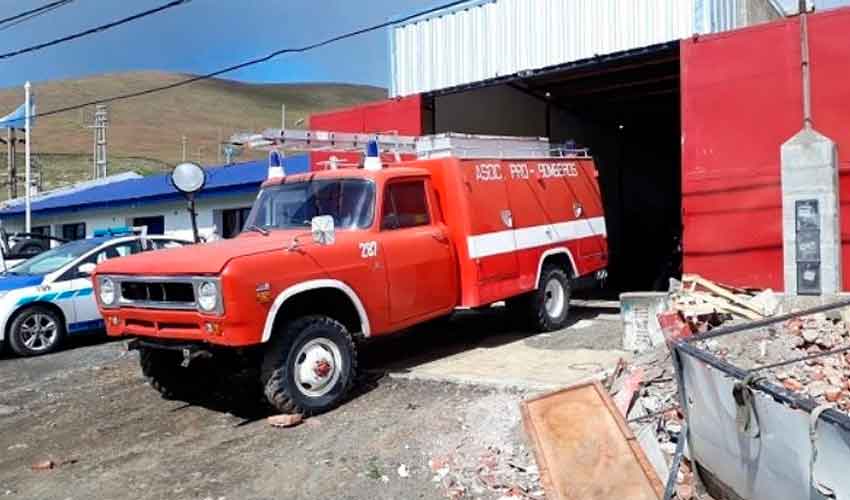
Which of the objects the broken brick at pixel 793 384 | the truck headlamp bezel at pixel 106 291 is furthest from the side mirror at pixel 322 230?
the broken brick at pixel 793 384

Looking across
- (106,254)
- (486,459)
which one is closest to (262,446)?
(486,459)

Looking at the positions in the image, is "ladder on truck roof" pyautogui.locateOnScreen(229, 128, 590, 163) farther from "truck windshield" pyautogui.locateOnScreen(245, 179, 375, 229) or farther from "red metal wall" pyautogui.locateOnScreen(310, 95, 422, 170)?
"red metal wall" pyautogui.locateOnScreen(310, 95, 422, 170)

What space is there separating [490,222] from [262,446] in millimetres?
4002

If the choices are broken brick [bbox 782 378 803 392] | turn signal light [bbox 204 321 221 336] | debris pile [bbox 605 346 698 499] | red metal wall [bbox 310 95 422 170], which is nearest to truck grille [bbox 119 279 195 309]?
turn signal light [bbox 204 321 221 336]

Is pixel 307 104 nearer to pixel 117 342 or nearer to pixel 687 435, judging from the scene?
pixel 117 342

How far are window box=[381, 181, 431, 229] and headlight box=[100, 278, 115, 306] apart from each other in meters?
2.60

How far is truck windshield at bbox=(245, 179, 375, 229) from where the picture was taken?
7.89 meters

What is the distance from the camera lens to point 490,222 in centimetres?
911

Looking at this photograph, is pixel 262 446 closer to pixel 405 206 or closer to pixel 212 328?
pixel 212 328

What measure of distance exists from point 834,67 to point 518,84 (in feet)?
25.0

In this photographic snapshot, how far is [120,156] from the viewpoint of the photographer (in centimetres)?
7269

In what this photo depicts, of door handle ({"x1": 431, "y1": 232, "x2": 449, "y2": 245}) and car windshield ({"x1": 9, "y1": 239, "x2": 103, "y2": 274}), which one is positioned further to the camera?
car windshield ({"x1": 9, "y1": 239, "x2": 103, "y2": 274})

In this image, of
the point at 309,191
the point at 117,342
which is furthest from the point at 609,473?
the point at 117,342

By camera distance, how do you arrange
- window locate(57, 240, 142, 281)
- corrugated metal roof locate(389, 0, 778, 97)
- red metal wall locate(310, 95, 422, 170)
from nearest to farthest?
corrugated metal roof locate(389, 0, 778, 97)
window locate(57, 240, 142, 281)
red metal wall locate(310, 95, 422, 170)
